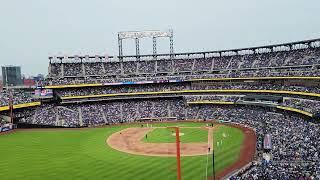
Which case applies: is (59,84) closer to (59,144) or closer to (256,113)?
(59,144)

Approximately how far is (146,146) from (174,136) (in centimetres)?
816

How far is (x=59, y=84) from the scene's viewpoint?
8506 cm

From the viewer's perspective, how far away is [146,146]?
52469 millimetres

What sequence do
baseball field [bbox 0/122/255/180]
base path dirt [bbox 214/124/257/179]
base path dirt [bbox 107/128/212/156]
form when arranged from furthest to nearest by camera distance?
1. base path dirt [bbox 107/128/212/156]
2. baseball field [bbox 0/122/255/180]
3. base path dirt [bbox 214/124/257/179]

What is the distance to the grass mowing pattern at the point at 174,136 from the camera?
5531 centimetres

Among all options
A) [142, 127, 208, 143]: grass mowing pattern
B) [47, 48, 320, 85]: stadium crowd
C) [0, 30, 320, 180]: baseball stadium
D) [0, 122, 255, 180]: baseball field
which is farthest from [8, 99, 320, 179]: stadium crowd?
[142, 127, 208, 143]: grass mowing pattern

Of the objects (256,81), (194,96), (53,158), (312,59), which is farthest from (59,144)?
(312,59)

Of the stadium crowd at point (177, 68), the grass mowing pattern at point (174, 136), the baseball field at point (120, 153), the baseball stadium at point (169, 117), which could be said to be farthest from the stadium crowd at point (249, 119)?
the grass mowing pattern at point (174, 136)

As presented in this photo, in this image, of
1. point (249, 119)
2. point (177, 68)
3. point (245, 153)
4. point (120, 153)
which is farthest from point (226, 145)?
point (177, 68)

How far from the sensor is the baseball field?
1527 inches

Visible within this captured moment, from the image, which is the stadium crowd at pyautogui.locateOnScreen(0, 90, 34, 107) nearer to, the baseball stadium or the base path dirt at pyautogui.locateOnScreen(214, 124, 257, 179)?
the baseball stadium

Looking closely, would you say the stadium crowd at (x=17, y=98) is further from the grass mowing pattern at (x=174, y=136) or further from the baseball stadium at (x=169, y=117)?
the grass mowing pattern at (x=174, y=136)

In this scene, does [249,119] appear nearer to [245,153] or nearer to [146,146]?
[245,153]

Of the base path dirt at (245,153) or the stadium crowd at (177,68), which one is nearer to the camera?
the base path dirt at (245,153)
